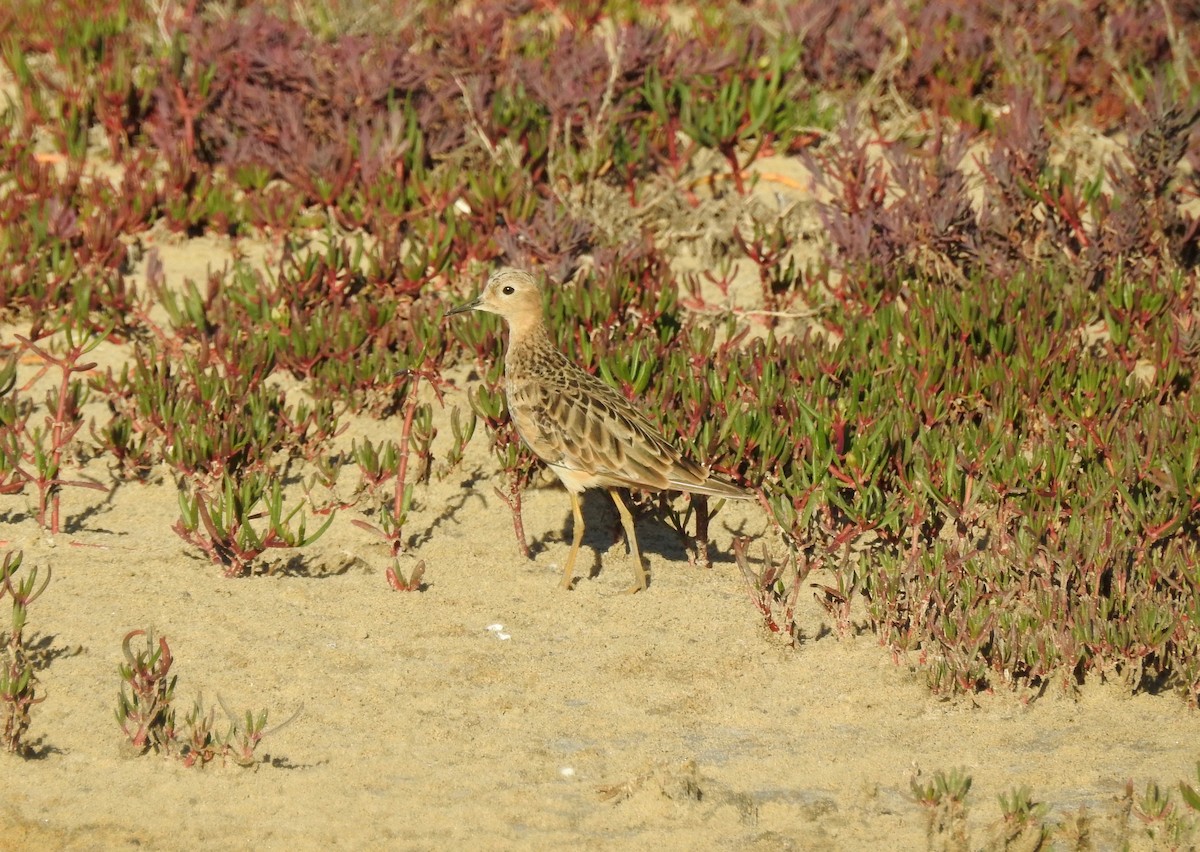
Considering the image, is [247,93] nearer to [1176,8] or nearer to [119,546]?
[119,546]

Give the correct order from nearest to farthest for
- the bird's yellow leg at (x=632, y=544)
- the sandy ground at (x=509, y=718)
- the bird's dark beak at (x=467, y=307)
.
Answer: the sandy ground at (x=509, y=718) < the bird's yellow leg at (x=632, y=544) < the bird's dark beak at (x=467, y=307)

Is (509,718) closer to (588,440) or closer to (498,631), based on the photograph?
(498,631)

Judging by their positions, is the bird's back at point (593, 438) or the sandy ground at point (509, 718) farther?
the bird's back at point (593, 438)

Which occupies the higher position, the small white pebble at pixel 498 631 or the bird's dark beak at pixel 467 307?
the bird's dark beak at pixel 467 307

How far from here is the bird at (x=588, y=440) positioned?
19.1 feet

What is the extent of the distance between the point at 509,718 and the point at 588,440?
4.15 ft

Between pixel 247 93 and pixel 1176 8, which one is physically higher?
pixel 1176 8

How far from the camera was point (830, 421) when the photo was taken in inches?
243

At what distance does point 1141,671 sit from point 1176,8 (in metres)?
6.92

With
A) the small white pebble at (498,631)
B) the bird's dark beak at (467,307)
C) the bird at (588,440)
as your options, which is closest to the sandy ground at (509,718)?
the small white pebble at (498,631)

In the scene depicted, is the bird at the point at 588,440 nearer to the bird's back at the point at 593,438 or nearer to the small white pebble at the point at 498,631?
the bird's back at the point at 593,438

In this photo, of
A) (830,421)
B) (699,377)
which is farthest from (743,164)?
(830,421)

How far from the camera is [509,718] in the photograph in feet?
16.7

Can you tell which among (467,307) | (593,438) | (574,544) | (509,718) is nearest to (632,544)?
(574,544)
